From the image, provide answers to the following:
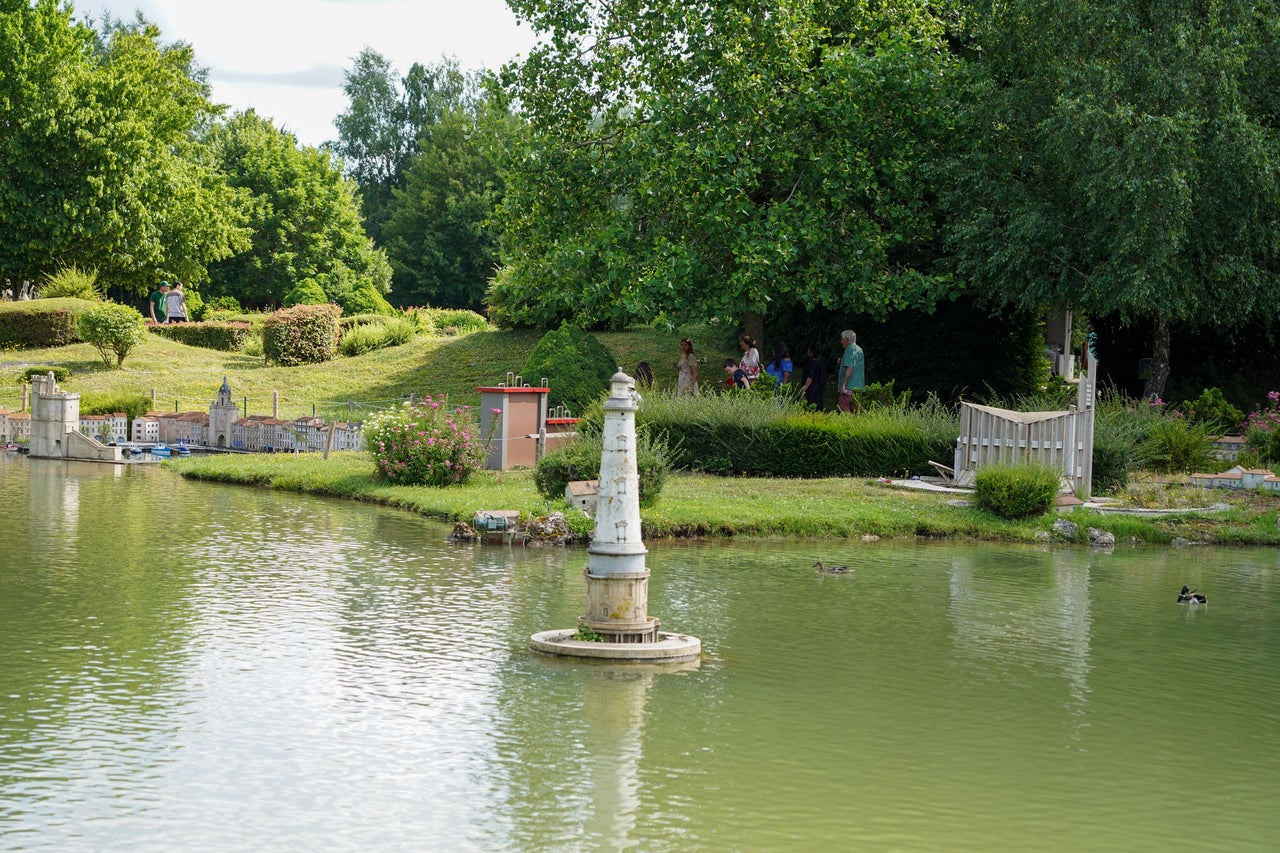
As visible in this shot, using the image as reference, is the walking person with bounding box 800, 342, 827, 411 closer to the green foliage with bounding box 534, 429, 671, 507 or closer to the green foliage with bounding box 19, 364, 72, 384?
the green foliage with bounding box 534, 429, 671, 507

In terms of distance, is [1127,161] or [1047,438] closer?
[1047,438]

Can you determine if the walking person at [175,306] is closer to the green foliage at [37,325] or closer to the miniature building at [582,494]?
the green foliage at [37,325]

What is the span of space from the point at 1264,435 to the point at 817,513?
10074 millimetres

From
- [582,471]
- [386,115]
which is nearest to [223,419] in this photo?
[582,471]

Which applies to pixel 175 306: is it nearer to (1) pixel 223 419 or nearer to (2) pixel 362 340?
(2) pixel 362 340

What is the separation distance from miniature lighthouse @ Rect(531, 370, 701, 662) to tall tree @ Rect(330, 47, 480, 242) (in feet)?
273

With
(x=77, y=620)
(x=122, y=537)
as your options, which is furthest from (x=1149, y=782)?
(x=122, y=537)

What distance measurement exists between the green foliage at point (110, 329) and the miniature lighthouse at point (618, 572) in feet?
96.8

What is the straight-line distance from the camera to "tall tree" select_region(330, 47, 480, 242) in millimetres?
90688

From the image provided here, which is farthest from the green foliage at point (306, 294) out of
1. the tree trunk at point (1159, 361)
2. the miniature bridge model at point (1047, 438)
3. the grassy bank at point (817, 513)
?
the miniature bridge model at point (1047, 438)

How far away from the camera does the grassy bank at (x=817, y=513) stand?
16172mm

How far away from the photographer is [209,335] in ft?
139

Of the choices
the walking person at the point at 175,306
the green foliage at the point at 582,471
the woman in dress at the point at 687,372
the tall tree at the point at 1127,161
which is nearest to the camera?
the green foliage at the point at 582,471

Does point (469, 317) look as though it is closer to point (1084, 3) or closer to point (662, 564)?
point (1084, 3)
